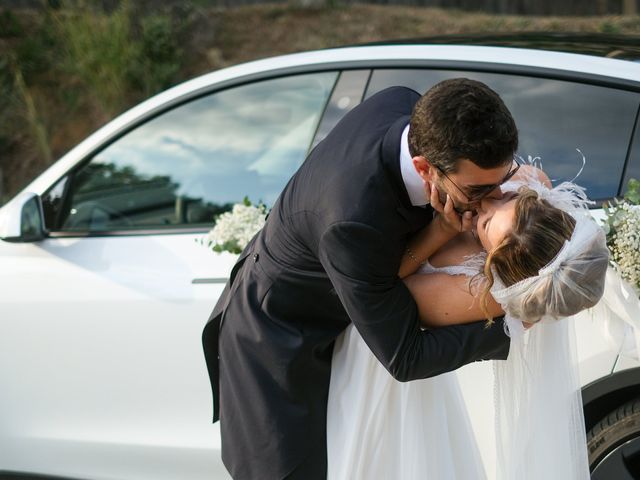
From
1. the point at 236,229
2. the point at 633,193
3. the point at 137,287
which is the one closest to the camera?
the point at 633,193

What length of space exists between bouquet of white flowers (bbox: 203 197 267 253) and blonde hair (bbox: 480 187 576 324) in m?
1.19

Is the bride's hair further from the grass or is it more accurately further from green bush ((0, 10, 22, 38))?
green bush ((0, 10, 22, 38))

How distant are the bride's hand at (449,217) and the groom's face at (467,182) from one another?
0.04ft

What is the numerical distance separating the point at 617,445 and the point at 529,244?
3.16 feet

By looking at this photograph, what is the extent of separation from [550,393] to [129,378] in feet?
5.05

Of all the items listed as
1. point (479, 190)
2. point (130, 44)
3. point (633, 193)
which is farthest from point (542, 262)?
point (130, 44)

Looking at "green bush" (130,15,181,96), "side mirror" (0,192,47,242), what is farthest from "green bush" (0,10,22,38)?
"side mirror" (0,192,47,242)

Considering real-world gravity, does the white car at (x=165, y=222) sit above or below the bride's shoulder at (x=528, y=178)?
below

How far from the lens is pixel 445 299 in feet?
7.64

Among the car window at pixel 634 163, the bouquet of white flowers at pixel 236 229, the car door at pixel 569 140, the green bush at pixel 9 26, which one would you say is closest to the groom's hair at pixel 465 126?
the car door at pixel 569 140

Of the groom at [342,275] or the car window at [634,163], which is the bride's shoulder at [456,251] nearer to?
the groom at [342,275]

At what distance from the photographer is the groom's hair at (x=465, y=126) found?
197 cm

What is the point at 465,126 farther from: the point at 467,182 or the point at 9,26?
the point at 9,26

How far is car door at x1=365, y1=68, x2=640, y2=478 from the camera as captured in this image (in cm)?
276
